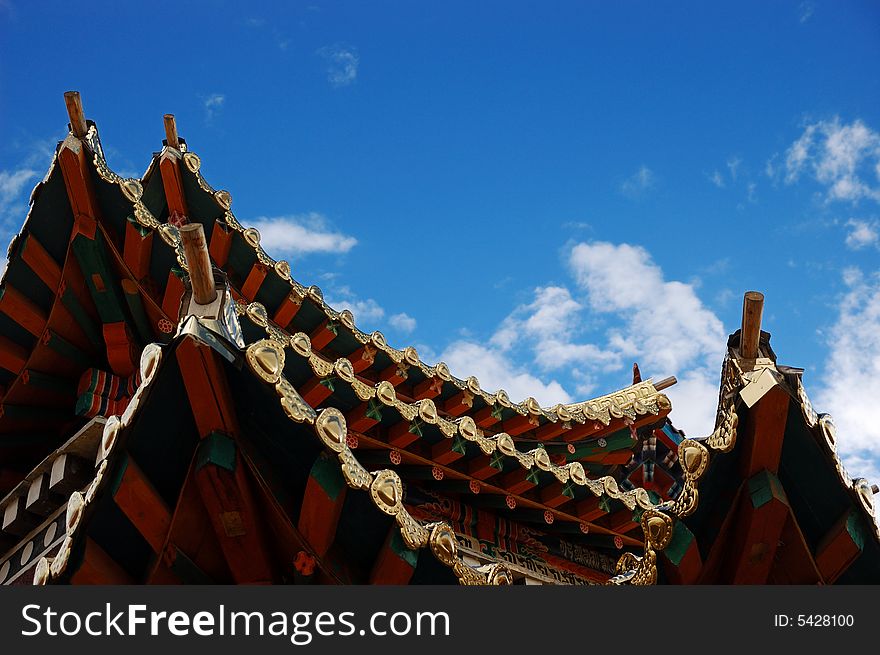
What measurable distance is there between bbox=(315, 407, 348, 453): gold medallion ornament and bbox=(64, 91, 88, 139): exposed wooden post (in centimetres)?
416

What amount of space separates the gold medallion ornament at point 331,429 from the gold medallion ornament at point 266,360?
317 mm

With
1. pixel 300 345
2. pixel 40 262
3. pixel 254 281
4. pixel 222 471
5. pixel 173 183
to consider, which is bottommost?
pixel 222 471

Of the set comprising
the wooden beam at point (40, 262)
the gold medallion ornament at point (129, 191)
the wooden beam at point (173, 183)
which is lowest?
the wooden beam at point (40, 262)

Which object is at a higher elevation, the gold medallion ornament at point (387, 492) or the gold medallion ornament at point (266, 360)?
the gold medallion ornament at point (266, 360)

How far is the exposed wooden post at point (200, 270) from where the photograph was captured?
16.6 feet

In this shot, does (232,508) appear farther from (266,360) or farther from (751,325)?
(751,325)

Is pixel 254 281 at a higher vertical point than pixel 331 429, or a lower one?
higher

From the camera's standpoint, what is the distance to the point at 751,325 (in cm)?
572

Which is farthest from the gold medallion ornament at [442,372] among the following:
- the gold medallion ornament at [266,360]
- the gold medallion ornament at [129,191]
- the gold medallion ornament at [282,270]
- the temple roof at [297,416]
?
the gold medallion ornament at [266,360]

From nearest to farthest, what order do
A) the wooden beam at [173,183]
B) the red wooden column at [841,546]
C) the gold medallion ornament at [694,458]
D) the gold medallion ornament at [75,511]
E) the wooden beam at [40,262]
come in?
the gold medallion ornament at [75,511] < the gold medallion ornament at [694,458] < the red wooden column at [841,546] < the wooden beam at [40,262] < the wooden beam at [173,183]

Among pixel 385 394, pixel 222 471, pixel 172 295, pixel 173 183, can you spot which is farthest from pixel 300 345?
pixel 173 183

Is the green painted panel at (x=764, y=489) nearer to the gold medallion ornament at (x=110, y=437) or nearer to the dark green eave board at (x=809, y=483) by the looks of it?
the dark green eave board at (x=809, y=483)

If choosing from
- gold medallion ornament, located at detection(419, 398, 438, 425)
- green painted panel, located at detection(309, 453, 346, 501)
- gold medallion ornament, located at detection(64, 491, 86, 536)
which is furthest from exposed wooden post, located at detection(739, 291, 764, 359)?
gold medallion ornament, located at detection(64, 491, 86, 536)

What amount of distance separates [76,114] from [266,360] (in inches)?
163
